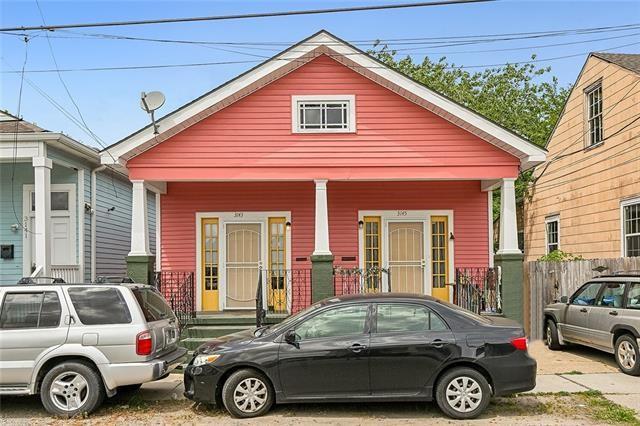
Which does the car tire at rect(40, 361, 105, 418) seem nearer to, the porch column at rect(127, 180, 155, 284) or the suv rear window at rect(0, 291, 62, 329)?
the suv rear window at rect(0, 291, 62, 329)

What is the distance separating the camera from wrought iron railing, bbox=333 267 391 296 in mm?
12523

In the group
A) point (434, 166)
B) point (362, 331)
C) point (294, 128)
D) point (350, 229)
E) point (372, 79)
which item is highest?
point (372, 79)

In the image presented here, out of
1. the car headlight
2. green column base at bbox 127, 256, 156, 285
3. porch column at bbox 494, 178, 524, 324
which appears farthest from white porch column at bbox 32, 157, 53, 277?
porch column at bbox 494, 178, 524, 324

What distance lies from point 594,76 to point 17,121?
14.6 meters

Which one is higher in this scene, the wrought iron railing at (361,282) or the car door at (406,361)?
the wrought iron railing at (361,282)

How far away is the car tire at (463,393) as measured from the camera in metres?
6.80

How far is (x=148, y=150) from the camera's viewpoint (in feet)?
37.6

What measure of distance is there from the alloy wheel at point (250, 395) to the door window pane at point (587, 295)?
20.9ft

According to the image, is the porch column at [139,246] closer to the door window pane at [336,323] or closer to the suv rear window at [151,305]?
the suv rear window at [151,305]

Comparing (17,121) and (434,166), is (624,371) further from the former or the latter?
(17,121)

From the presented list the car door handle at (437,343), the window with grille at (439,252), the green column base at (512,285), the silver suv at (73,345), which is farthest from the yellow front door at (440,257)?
the silver suv at (73,345)

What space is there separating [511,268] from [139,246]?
7.20 m

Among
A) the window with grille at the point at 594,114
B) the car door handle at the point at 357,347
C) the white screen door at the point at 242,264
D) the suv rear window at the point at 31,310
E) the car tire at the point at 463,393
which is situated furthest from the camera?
the window with grille at the point at 594,114

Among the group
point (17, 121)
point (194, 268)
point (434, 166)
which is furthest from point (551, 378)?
point (17, 121)
